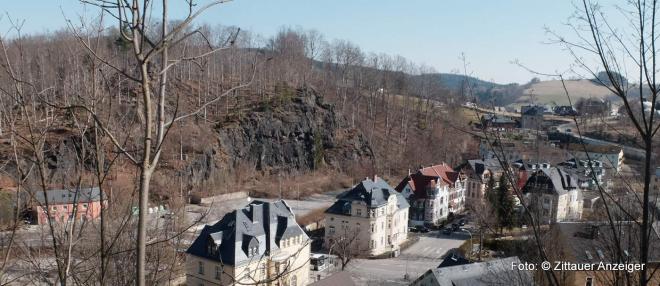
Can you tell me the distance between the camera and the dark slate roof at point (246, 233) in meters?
13.9

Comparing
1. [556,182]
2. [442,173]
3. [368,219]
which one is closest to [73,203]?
[368,219]

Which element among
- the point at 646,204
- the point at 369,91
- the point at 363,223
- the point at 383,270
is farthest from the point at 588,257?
the point at 369,91

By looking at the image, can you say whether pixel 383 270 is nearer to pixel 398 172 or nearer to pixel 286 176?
pixel 286 176

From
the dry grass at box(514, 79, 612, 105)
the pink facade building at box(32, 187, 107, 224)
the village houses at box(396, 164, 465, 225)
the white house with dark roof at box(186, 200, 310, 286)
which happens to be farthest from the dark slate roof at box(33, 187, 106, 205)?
the village houses at box(396, 164, 465, 225)

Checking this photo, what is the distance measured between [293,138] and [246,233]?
67.9ft

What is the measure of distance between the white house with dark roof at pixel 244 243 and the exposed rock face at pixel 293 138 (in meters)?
16.2

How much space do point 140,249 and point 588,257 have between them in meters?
12.5

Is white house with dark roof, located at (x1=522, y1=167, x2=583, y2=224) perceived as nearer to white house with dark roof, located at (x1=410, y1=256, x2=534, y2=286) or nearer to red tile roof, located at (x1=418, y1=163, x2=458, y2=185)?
red tile roof, located at (x1=418, y1=163, x2=458, y2=185)

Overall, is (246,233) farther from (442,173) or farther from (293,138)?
(293,138)

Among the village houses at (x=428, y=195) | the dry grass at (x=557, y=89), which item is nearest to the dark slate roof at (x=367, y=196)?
the village houses at (x=428, y=195)

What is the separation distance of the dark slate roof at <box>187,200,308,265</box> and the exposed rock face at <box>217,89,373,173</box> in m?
16.1

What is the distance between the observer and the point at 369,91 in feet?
160

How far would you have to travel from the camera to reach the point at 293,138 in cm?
3503

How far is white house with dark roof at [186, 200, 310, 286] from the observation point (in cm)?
1366
